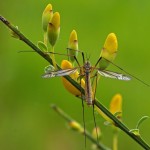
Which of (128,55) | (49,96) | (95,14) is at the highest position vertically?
(95,14)

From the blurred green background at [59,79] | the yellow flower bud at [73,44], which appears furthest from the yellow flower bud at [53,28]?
the blurred green background at [59,79]

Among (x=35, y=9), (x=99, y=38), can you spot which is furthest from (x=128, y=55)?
(x=35, y=9)

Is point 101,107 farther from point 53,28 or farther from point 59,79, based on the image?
point 59,79

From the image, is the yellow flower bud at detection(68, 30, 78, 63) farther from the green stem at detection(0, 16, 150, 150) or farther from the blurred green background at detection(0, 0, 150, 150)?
the blurred green background at detection(0, 0, 150, 150)

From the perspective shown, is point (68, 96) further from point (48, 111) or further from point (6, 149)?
point (6, 149)

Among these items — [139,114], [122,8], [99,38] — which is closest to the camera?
[139,114]

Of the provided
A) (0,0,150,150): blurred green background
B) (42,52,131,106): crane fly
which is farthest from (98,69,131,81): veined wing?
(0,0,150,150): blurred green background
